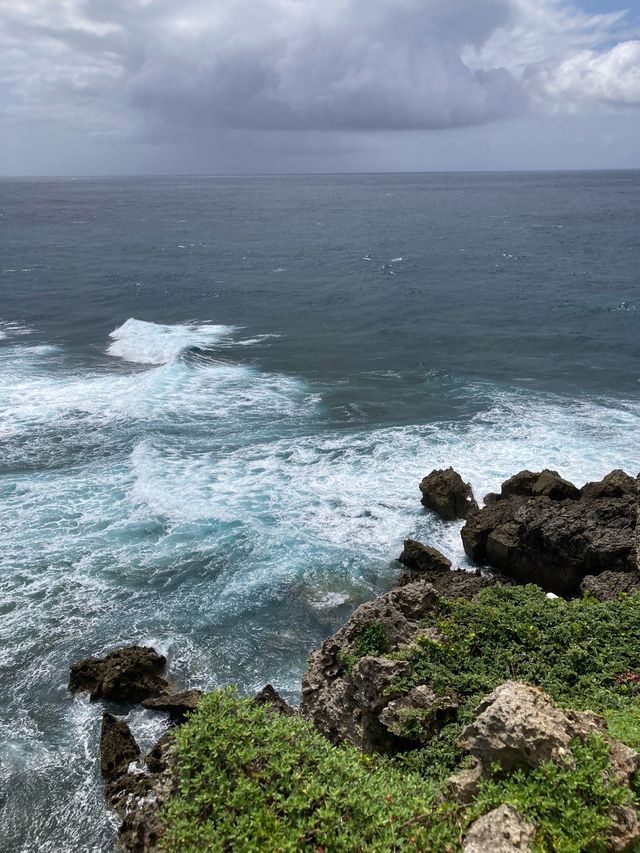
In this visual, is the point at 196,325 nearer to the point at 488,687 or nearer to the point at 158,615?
the point at 158,615

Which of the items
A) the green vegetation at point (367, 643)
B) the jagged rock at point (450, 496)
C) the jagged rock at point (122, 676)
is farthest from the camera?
the jagged rock at point (450, 496)

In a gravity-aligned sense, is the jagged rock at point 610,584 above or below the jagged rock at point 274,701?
above

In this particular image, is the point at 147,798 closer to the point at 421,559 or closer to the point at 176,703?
the point at 176,703

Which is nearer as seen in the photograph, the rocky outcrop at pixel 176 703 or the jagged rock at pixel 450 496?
the rocky outcrop at pixel 176 703

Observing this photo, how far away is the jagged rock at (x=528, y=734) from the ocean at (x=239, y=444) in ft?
26.3

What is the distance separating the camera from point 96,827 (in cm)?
1331

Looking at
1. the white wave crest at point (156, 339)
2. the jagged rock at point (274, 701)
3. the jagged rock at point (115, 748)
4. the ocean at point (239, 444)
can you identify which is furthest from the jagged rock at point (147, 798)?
the white wave crest at point (156, 339)

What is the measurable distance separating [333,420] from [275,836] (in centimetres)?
2520

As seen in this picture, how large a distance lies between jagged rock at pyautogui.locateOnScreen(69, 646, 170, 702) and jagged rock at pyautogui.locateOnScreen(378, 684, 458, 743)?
7017 mm

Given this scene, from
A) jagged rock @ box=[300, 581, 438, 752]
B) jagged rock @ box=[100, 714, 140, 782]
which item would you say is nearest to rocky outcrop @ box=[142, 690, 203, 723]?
jagged rock @ box=[100, 714, 140, 782]

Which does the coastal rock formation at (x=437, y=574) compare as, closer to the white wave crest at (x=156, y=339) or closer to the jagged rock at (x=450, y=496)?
the jagged rock at (x=450, y=496)

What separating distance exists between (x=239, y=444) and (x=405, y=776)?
829 inches

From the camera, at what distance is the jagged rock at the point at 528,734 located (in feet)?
31.0

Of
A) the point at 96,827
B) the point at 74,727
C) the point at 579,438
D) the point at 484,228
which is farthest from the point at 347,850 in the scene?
the point at 484,228
